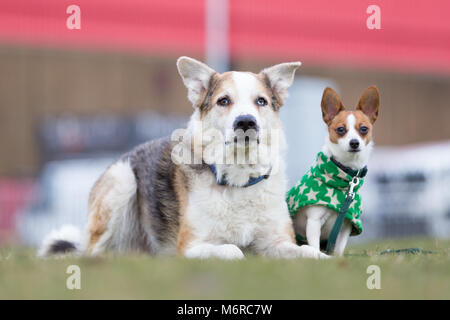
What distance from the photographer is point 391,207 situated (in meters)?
12.9

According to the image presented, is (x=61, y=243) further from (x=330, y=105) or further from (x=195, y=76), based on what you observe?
(x=330, y=105)

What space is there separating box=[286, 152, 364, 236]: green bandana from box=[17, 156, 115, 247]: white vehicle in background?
7428 millimetres

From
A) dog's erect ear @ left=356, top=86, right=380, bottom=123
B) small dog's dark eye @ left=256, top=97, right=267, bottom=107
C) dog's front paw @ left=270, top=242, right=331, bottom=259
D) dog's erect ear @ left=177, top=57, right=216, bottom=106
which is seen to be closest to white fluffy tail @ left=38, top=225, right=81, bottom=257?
dog's erect ear @ left=177, top=57, right=216, bottom=106

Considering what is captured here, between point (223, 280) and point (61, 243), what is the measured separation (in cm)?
282

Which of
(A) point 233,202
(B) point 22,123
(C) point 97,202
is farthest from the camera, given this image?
(B) point 22,123

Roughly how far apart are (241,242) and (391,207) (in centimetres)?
855

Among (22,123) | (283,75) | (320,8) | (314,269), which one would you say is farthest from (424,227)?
(22,123)

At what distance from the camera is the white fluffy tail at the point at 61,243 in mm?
5930

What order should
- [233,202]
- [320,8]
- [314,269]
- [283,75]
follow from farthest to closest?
[320,8], [283,75], [233,202], [314,269]

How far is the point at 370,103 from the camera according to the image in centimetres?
534

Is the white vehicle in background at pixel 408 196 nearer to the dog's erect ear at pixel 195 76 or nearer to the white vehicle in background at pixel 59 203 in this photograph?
the white vehicle in background at pixel 59 203

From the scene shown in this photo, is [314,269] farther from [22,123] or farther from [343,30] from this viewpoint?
[22,123]

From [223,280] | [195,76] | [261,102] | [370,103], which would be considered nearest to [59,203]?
[195,76]

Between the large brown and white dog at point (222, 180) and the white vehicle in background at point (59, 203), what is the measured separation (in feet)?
21.7
